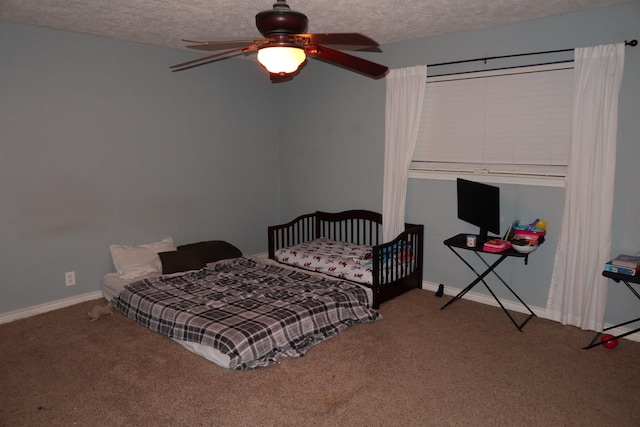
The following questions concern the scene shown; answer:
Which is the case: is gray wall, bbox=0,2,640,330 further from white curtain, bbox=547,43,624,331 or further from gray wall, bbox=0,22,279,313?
white curtain, bbox=547,43,624,331

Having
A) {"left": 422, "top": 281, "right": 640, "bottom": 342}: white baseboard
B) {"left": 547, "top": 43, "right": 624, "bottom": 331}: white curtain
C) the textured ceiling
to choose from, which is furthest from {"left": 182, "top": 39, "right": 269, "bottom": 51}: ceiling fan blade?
{"left": 422, "top": 281, "right": 640, "bottom": 342}: white baseboard

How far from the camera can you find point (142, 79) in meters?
4.42

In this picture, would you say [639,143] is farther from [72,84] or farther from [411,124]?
[72,84]

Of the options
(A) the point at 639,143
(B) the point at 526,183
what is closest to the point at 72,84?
(B) the point at 526,183

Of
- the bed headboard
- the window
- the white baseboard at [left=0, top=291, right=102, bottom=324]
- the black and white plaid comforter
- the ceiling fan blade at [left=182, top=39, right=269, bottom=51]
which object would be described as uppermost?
the ceiling fan blade at [left=182, top=39, right=269, bottom=51]

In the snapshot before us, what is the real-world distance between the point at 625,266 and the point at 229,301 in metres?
2.77

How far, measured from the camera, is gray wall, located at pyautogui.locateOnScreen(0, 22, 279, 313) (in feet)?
12.3

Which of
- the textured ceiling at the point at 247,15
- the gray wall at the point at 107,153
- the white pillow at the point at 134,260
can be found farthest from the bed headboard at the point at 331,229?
the textured ceiling at the point at 247,15

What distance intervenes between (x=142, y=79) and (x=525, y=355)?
4069 millimetres

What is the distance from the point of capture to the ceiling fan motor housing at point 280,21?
2180mm

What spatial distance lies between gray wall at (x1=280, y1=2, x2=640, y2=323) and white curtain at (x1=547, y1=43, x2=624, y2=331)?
4.9 inches

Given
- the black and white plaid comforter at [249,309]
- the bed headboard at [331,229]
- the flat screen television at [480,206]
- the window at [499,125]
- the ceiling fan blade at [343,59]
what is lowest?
the black and white plaid comforter at [249,309]

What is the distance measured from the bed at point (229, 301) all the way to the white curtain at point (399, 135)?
900 mm

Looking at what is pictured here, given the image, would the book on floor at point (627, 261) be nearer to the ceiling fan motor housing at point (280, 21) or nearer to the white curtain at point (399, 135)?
the white curtain at point (399, 135)
